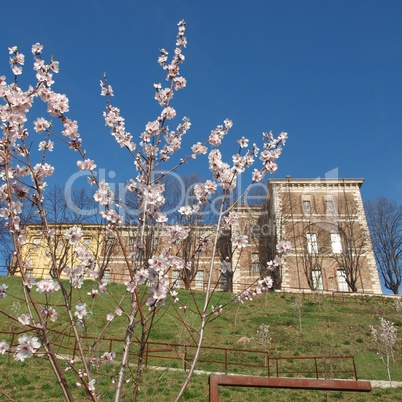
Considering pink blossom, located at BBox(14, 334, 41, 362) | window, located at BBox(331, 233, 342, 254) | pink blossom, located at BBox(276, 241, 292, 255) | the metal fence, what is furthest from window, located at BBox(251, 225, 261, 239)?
pink blossom, located at BBox(14, 334, 41, 362)

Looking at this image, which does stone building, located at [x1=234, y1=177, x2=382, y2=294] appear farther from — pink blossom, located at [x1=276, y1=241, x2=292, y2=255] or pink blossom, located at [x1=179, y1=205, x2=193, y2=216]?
pink blossom, located at [x1=179, y1=205, x2=193, y2=216]

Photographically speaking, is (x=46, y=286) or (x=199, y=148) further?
(x=199, y=148)

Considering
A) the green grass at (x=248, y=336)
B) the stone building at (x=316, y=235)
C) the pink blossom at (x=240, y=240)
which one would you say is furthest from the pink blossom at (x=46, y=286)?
the stone building at (x=316, y=235)

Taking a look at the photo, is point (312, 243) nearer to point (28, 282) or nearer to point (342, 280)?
point (342, 280)

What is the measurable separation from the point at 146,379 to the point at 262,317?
10.8m

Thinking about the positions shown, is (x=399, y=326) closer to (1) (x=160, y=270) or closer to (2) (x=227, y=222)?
(2) (x=227, y=222)

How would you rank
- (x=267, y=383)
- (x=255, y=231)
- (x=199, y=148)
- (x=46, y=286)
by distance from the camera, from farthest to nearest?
(x=255, y=231), (x=199, y=148), (x=46, y=286), (x=267, y=383)

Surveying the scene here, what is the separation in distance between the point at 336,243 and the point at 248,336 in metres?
22.0

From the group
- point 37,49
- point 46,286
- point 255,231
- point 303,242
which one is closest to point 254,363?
point 46,286

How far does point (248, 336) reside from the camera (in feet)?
60.8

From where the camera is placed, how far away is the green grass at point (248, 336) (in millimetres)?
11383

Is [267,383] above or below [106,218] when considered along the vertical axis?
below

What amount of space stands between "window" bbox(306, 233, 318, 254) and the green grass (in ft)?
33.7

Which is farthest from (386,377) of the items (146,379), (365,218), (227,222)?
(365,218)
